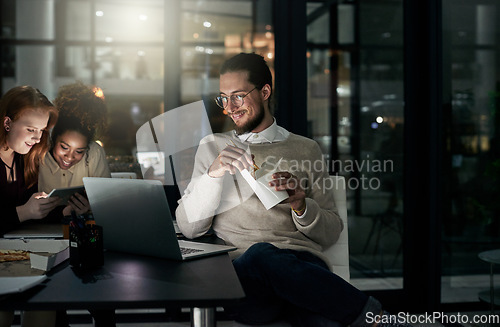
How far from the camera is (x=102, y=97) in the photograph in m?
2.96

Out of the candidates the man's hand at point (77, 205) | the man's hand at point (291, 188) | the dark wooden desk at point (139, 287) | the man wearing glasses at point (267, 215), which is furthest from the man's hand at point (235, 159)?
the man's hand at point (77, 205)

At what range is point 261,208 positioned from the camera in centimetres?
213

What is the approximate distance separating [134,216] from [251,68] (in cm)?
120

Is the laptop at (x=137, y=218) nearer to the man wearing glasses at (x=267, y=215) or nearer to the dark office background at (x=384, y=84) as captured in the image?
the man wearing glasses at (x=267, y=215)

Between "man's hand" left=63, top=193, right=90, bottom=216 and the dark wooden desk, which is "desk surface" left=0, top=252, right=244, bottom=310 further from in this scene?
"man's hand" left=63, top=193, right=90, bottom=216

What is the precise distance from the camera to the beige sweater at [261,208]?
1.98 meters

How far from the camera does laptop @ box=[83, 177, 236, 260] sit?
1382mm

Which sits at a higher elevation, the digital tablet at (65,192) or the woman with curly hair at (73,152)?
the woman with curly hair at (73,152)

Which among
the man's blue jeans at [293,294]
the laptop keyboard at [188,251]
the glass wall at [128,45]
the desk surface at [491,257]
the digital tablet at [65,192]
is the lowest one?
the desk surface at [491,257]

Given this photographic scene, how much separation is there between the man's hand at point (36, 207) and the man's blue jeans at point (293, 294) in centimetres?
108

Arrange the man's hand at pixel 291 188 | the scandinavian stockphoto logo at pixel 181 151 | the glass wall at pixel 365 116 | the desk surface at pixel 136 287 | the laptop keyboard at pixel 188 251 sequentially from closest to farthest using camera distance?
the desk surface at pixel 136 287
the laptop keyboard at pixel 188 251
the man's hand at pixel 291 188
the scandinavian stockphoto logo at pixel 181 151
the glass wall at pixel 365 116

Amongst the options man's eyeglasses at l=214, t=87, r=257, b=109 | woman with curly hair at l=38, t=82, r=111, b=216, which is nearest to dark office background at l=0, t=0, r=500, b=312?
woman with curly hair at l=38, t=82, r=111, b=216

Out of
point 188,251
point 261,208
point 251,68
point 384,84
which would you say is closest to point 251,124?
point 251,68

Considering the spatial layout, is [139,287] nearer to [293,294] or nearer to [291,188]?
[293,294]
